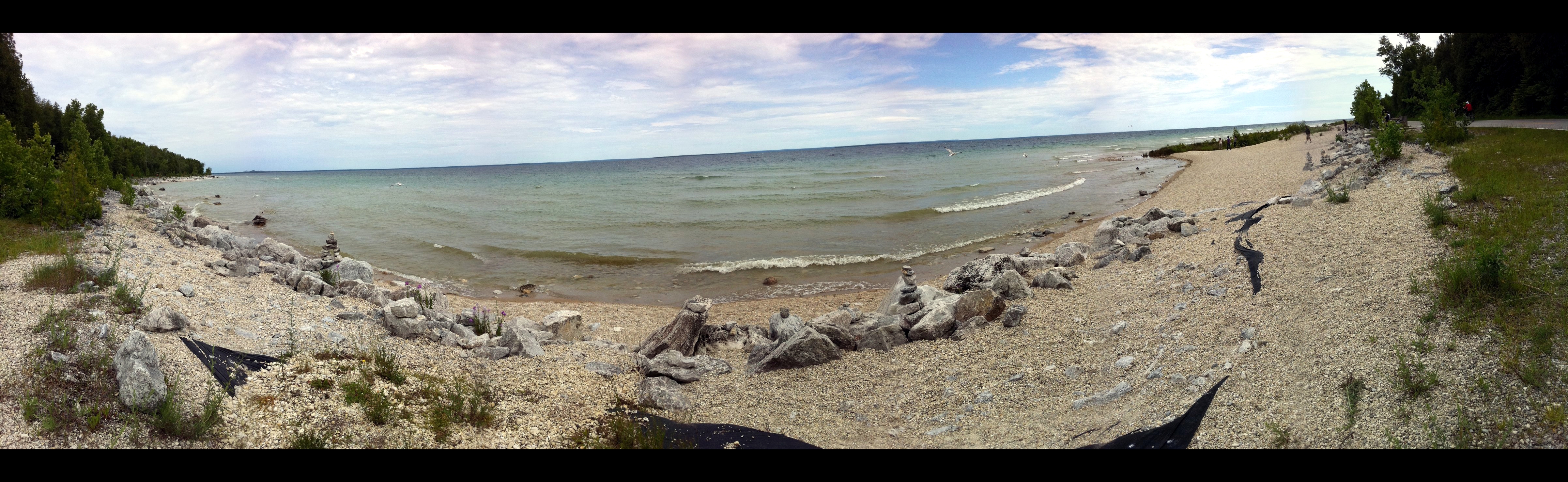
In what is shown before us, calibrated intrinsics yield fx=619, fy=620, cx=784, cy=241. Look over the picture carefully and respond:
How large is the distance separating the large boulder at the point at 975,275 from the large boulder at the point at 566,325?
635cm

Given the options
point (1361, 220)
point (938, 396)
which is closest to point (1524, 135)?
point (1361, 220)

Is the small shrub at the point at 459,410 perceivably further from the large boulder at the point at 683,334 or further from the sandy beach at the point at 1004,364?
the large boulder at the point at 683,334

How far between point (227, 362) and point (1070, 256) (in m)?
12.3

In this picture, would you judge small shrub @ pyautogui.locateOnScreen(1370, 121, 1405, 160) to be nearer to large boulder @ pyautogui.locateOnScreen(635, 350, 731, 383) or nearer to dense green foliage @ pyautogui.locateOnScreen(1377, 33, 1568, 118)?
dense green foliage @ pyautogui.locateOnScreen(1377, 33, 1568, 118)

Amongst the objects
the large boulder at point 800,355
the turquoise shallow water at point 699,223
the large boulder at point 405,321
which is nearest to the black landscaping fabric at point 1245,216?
the turquoise shallow water at point 699,223

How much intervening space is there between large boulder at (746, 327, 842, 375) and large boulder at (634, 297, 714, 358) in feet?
3.95

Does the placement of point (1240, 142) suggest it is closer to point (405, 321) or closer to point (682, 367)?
point (682, 367)

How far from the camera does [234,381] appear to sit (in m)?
5.47

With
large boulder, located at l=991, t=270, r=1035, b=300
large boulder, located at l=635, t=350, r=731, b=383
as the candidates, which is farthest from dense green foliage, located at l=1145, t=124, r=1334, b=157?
large boulder, located at l=635, t=350, r=731, b=383

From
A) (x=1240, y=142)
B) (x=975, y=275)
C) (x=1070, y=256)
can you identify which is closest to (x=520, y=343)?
(x=975, y=275)

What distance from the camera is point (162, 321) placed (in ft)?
21.1

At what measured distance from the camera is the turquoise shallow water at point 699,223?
1590 centimetres

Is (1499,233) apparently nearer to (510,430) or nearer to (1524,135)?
(510,430)

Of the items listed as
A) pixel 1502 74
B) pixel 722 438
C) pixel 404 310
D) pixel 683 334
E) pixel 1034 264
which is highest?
pixel 1502 74
